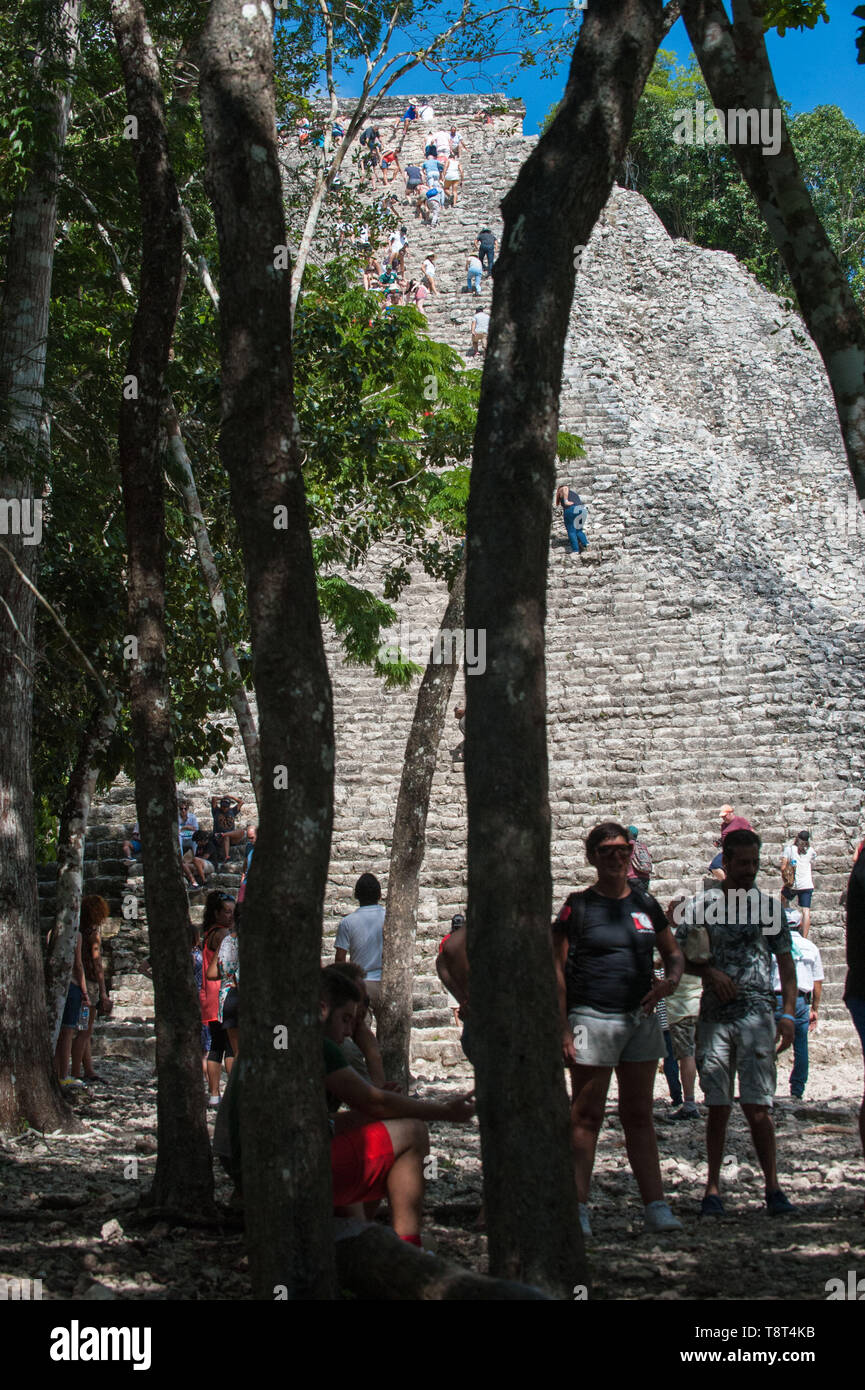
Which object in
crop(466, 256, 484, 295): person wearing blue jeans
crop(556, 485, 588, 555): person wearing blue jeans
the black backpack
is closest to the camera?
the black backpack

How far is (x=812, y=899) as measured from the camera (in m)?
15.0

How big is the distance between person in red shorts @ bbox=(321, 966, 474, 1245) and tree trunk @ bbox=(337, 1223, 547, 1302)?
0.95 ft

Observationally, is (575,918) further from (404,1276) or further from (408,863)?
(408,863)

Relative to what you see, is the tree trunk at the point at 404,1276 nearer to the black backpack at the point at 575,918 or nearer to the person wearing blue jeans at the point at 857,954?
the black backpack at the point at 575,918

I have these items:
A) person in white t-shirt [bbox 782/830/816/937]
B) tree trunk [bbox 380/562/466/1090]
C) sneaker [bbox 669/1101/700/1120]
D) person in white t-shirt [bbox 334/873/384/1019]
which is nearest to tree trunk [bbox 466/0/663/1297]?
tree trunk [bbox 380/562/466/1090]

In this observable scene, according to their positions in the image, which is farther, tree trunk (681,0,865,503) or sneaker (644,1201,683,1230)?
sneaker (644,1201,683,1230)

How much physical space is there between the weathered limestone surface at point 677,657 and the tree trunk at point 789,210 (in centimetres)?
234

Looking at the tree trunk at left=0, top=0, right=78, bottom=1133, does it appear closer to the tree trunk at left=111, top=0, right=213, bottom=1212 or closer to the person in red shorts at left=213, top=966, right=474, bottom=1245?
the tree trunk at left=111, top=0, right=213, bottom=1212

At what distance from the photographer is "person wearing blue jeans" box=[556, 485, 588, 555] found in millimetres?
23641

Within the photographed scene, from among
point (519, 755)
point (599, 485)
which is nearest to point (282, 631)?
point (519, 755)

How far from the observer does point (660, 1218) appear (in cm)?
614

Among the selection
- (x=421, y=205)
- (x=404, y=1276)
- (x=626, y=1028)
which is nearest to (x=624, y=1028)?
(x=626, y=1028)

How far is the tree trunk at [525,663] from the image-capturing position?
4.09 metres

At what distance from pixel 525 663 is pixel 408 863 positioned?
641 cm
